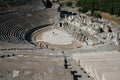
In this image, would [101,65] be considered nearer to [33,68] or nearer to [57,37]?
[33,68]

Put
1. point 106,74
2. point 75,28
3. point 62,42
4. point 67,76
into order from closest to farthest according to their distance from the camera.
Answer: point 67,76 < point 106,74 < point 62,42 < point 75,28

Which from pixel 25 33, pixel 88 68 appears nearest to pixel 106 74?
pixel 88 68

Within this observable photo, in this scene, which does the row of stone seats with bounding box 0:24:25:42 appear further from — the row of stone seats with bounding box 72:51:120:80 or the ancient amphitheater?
the row of stone seats with bounding box 72:51:120:80

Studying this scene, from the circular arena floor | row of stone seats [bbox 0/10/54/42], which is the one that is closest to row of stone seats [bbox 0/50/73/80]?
row of stone seats [bbox 0/10/54/42]

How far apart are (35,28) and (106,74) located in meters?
30.2

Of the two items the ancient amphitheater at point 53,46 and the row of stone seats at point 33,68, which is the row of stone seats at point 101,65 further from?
the row of stone seats at point 33,68

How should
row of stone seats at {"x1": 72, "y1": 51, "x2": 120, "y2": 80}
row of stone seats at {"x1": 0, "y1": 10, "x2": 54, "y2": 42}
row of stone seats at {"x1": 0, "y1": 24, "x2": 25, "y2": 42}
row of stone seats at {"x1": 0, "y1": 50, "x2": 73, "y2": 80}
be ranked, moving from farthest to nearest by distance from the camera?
row of stone seats at {"x1": 0, "y1": 10, "x2": 54, "y2": 42}, row of stone seats at {"x1": 0, "y1": 24, "x2": 25, "y2": 42}, row of stone seats at {"x1": 72, "y1": 51, "x2": 120, "y2": 80}, row of stone seats at {"x1": 0, "y1": 50, "x2": 73, "y2": 80}

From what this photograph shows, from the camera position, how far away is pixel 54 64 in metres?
23.0

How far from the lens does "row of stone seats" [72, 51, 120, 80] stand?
810 inches

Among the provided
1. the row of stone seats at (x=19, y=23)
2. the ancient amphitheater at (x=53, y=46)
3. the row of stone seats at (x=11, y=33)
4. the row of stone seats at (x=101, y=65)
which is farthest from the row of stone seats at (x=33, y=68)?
the row of stone seats at (x=19, y=23)

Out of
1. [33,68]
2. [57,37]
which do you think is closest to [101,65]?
[33,68]

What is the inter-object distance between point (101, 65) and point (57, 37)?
72.0 feet

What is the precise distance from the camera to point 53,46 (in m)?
39.4

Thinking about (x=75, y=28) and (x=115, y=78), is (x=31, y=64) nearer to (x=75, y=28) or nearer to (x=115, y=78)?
(x=115, y=78)
